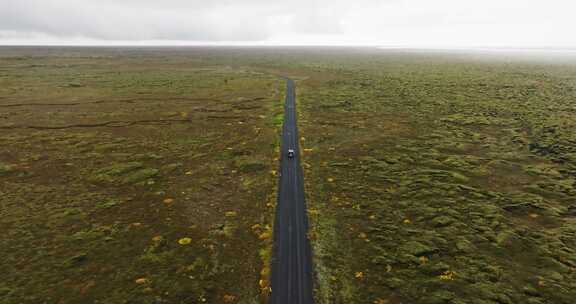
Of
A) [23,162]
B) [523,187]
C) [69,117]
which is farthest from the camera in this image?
[69,117]

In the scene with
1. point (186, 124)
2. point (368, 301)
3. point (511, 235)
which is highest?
point (186, 124)

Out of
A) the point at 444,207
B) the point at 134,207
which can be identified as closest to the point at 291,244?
the point at 444,207

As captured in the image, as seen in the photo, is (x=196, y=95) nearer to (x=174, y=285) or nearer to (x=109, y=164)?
(x=109, y=164)

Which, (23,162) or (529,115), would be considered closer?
(23,162)

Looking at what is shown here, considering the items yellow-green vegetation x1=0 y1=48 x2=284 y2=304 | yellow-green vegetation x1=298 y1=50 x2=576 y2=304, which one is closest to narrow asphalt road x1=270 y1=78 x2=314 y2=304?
yellow-green vegetation x1=298 y1=50 x2=576 y2=304

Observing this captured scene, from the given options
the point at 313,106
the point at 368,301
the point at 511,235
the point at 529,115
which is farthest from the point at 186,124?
the point at 529,115

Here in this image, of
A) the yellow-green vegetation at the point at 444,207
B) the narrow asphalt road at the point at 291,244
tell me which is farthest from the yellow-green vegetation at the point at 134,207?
the yellow-green vegetation at the point at 444,207
